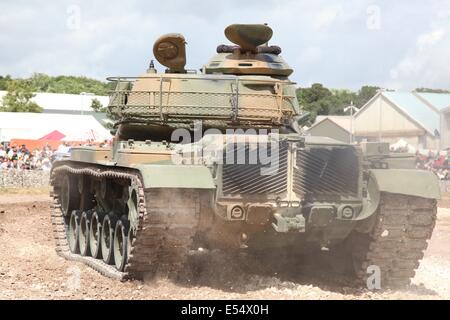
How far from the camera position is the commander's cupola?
13016 mm

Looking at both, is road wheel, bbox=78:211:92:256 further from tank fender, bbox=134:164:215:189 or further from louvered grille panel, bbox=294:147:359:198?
louvered grille panel, bbox=294:147:359:198

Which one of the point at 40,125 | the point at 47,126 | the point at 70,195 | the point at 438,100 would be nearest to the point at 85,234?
the point at 70,195

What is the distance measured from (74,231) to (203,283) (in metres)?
4.66

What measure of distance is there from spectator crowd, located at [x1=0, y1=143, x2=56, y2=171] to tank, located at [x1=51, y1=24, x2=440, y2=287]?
18193mm

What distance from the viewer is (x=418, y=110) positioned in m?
44.7

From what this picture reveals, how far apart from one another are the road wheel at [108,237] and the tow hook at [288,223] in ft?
9.54

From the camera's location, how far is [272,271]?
12453 millimetres

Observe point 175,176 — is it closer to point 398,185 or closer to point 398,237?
point 398,185

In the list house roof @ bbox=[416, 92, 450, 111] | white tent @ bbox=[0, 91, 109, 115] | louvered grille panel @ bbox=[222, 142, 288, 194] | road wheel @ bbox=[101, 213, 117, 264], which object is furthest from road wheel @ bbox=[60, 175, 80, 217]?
white tent @ bbox=[0, 91, 109, 115]

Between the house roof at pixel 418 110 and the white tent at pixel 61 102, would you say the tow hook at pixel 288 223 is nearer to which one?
the house roof at pixel 418 110

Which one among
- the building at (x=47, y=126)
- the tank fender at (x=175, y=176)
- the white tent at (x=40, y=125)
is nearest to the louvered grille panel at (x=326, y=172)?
the tank fender at (x=175, y=176)

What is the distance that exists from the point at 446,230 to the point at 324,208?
32.9ft
